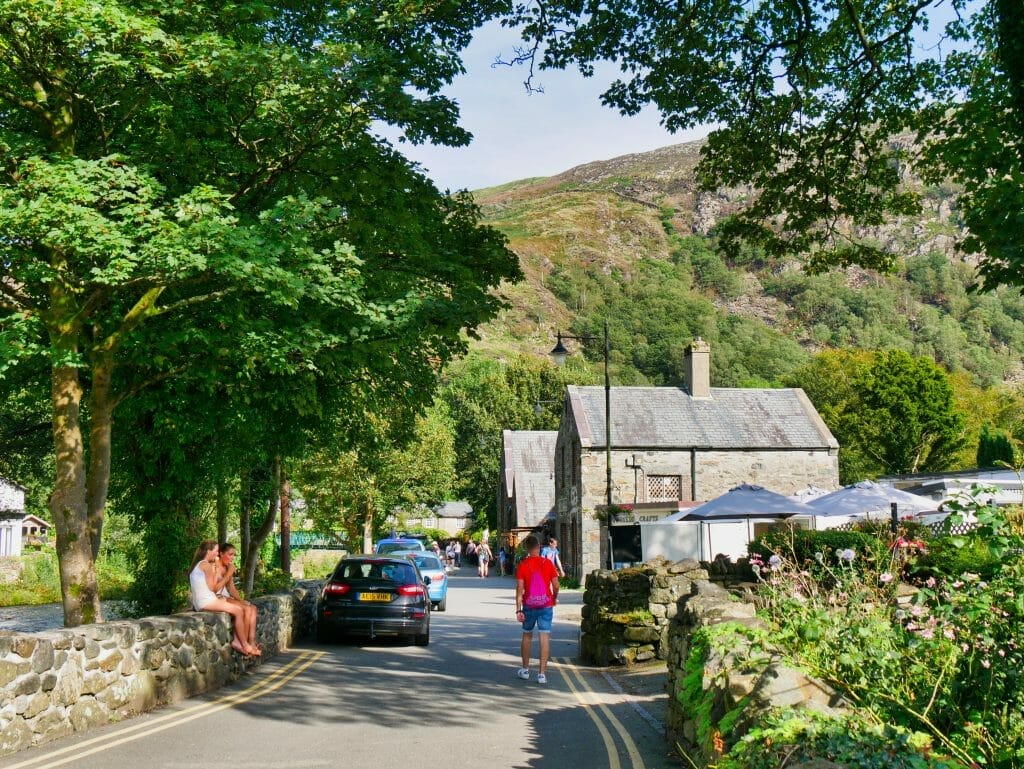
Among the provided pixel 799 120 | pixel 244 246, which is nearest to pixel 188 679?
pixel 244 246

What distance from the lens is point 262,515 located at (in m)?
24.8

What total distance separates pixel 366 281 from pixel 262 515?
12.3 meters

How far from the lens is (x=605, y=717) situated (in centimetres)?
1057

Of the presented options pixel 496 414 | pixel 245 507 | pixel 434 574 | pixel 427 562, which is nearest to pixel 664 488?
pixel 427 562

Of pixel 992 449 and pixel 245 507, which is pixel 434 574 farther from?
pixel 992 449

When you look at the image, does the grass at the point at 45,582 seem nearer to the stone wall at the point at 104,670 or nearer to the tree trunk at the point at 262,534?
the tree trunk at the point at 262,534

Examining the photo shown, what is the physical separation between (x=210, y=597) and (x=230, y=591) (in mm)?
1362

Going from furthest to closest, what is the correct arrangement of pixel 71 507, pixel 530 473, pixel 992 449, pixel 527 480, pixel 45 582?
pixel 530 473
pixel 527 480
pixel 992 449
pixel 45 582
pixel 71 507

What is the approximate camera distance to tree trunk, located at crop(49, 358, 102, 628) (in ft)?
40.6

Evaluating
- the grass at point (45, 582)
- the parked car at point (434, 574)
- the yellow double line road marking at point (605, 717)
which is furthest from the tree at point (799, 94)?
the grass at point (45, 582)

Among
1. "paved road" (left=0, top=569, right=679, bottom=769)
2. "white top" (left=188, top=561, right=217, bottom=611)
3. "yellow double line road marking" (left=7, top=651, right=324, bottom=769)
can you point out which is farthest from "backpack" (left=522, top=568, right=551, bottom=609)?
"white top" (left=188, top=561, right=217, bottom=611)

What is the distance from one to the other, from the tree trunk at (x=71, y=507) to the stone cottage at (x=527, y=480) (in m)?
43.4

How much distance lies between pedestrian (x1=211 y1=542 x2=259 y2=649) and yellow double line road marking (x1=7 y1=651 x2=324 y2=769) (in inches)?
24.4

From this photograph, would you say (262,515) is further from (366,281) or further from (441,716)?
(441,716)
